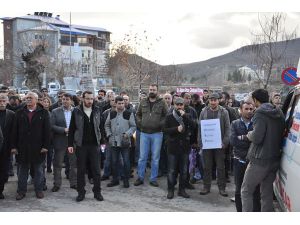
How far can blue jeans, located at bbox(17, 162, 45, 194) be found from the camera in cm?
684

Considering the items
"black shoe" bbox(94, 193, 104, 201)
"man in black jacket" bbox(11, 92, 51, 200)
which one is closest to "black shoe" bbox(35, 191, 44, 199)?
"man in black jacket" bbox(11, 92, 51, 200)

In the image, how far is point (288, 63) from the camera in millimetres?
20141

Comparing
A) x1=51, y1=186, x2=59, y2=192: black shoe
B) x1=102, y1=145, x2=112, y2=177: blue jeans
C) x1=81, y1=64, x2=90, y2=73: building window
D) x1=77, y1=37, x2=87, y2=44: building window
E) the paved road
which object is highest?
x1=77, y1=37, x2=87, y2=44: building window

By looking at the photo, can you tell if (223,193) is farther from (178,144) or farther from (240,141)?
(240,141)

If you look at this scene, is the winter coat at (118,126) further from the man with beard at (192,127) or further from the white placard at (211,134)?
the white placard at (211,134)

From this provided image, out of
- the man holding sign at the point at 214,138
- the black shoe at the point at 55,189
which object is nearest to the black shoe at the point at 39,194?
the black shoe at the point at 55,189

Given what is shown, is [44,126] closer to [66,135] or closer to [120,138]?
[66,135]

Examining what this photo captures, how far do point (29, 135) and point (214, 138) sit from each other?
11.0ft

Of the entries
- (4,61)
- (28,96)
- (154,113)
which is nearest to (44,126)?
(28,96)

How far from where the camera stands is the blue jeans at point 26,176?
6.84 metres

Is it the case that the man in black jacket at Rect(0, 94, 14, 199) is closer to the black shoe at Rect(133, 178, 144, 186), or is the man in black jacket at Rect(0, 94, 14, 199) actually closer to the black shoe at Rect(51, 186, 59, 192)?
the black shoe at Rect(51, 186, 59, 192)

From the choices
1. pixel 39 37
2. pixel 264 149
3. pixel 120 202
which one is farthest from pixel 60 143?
pixel 39 37

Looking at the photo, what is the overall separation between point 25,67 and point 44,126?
35.8 m

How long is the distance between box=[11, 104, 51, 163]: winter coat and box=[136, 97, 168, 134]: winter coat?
6.62 feet
